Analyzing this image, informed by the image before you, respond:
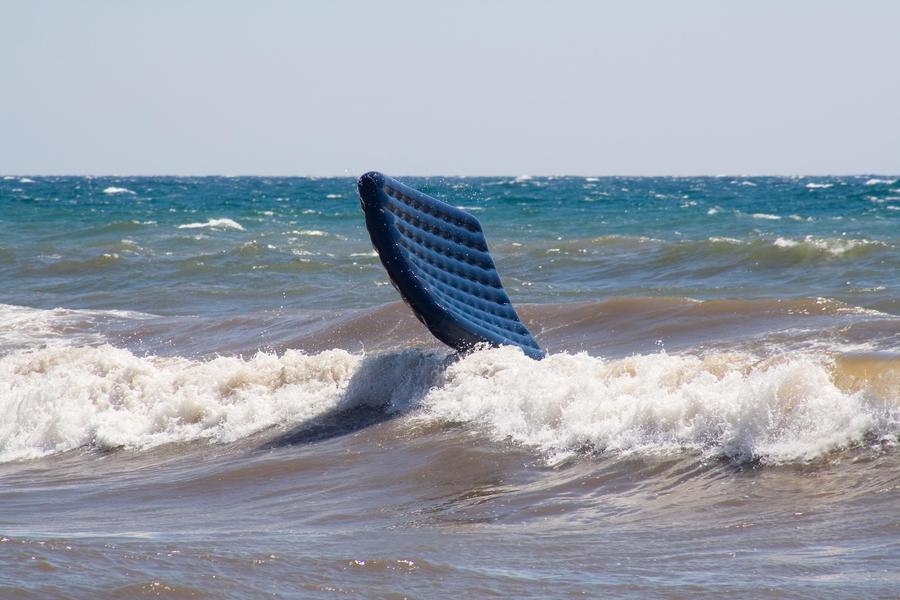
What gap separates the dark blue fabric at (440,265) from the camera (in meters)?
9.11

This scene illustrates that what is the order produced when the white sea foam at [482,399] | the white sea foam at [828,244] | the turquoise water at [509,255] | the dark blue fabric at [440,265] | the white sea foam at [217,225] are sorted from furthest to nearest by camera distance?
the white sea foam at [217,225] → the white sea foam at [828,244] → the turquoise water at [509,255] → the dark blue fabric at [440,265] → the white sea foam at [482,399]

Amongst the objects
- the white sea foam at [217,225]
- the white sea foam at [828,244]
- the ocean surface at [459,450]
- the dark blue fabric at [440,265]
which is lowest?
the white sea foam at [217,225]

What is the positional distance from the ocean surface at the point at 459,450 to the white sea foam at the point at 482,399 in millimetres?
24

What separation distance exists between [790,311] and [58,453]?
22.6 ft

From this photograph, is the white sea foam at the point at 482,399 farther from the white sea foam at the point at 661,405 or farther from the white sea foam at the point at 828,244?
the white sea foam at the point at 828,244

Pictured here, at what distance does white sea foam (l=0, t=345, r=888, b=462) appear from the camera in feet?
24.4

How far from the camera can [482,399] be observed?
29.6ft

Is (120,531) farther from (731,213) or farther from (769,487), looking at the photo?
(731,213)

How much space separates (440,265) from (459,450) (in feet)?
6.82

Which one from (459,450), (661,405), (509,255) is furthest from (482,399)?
(509,255)

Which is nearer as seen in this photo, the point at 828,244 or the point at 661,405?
the point at 661,405

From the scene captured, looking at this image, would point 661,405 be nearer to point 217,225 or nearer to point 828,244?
point 828,244

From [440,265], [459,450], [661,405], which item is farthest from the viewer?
[440,265]

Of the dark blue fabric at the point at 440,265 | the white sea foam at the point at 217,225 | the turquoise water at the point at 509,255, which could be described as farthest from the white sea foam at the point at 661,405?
the white sea foam at the point at 217,225
